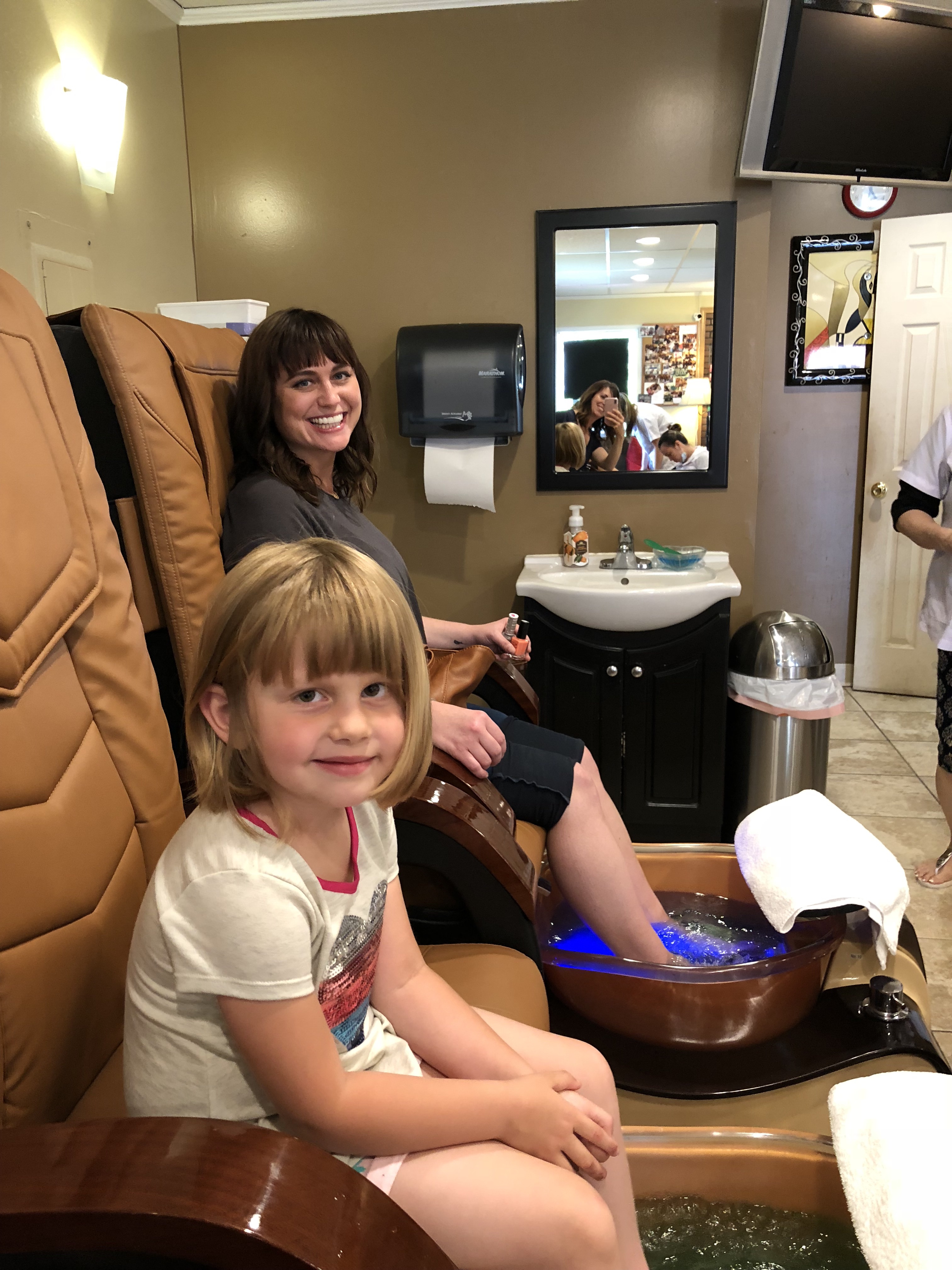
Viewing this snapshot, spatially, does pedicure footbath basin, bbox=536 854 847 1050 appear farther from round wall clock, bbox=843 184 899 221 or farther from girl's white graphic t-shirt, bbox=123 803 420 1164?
round wall clock, bbox=843 184 899 221

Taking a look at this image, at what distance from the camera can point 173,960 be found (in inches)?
31.1

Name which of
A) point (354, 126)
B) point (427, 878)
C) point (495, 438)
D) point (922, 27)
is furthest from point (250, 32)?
point (427, 878)

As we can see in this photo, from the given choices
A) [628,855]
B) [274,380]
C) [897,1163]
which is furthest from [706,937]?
[274,380]

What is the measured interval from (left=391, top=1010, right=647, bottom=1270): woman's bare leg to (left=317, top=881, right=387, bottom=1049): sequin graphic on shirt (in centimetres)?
14

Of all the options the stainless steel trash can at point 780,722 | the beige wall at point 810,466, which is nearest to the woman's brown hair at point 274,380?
the stainless steel trash can at point 780,722

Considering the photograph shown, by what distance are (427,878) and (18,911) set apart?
655mm

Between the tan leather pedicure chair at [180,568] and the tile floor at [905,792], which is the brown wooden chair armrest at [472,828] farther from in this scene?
the tile floor at [905,792]

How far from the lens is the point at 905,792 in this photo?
3152 millimetres

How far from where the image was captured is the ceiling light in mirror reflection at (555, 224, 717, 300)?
279 cm

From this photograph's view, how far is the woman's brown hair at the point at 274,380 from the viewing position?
1605 mm

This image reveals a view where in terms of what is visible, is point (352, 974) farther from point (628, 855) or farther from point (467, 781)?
point (628, 855)

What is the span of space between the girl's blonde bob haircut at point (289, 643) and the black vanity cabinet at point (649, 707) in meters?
1.88

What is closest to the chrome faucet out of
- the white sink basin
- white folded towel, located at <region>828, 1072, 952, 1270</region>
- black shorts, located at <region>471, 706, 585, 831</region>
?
the white sink basin

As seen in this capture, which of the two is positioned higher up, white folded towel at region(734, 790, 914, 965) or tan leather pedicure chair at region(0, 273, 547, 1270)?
tan leather pedicure chair at region(0, 273, 547, 1270)
